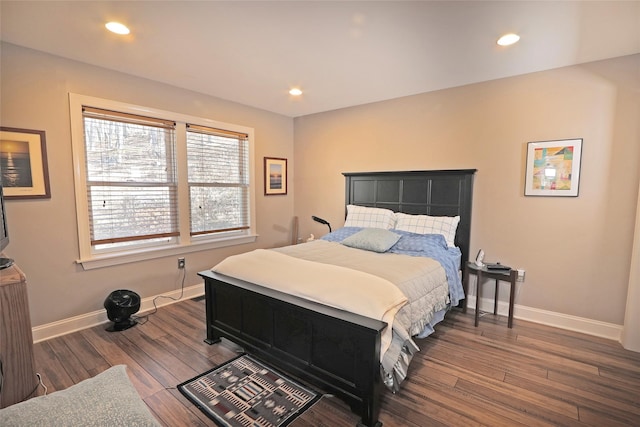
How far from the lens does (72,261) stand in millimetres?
2791

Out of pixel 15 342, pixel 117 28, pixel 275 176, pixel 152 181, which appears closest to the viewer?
pixel 15 342

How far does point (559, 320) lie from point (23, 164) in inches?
201

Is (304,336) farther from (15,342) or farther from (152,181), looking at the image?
(152,181)

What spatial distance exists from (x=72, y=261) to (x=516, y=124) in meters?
4.58

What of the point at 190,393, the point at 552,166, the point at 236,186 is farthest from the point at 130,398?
the point at 552,166

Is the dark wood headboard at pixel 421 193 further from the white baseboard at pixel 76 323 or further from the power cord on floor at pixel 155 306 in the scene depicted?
the white baseboard at pixel 76 323

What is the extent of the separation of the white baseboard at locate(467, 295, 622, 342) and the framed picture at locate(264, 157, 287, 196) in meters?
3.02

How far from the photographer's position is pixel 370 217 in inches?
148

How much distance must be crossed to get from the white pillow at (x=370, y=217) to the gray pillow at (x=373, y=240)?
1.11 feet

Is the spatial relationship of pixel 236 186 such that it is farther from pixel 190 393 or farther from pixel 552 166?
pixel 552 166

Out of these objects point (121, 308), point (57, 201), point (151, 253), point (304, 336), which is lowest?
point (121, 308)

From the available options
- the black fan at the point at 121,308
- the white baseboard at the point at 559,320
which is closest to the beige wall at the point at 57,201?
the black fan at the point at 121,308

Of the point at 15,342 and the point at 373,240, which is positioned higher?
the point at 373,240

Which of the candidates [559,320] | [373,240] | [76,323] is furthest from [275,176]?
[559,320]
